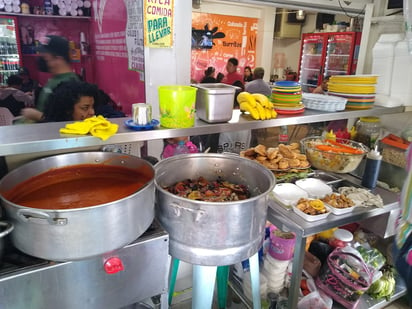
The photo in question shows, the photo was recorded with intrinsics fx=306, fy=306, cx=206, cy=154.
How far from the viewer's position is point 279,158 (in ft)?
6.18

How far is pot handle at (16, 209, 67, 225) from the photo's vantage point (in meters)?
0.82

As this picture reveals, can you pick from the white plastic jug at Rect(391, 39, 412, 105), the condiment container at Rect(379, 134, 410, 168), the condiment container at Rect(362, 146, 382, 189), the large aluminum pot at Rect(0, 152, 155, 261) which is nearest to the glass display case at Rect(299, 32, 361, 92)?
the white plastic jug at Rect(391, 39, 412, 105)

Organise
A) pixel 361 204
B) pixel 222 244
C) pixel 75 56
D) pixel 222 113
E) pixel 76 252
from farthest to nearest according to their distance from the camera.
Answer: pixel 75 56
pixel 361 204
pixel 222 113
pixel 222 244
pixel 76 252

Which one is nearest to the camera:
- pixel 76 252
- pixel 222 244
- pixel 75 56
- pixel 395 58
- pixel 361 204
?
pixel 76 252

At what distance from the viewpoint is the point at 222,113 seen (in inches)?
57.3

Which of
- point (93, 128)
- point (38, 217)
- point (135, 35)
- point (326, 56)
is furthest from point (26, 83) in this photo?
point (326, 56)

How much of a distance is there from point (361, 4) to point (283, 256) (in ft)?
7.27

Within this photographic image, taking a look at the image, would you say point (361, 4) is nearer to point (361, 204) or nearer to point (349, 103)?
point (349, 103)

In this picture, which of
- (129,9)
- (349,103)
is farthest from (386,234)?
(129,9)

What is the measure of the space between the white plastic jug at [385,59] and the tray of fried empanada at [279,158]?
2.91 feet

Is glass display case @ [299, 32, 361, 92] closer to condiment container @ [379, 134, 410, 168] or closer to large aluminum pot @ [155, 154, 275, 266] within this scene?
condiment container @ [379, 134, 410, 168]

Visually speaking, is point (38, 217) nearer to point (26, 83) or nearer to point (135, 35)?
point (135, 35)

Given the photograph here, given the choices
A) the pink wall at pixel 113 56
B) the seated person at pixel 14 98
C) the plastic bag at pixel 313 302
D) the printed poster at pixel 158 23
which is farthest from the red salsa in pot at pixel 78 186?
the seated person at pixel 14 98

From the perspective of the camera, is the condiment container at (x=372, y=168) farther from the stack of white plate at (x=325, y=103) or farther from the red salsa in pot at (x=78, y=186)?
the red salsa in pot at (x=78, y=186)
